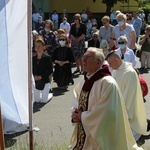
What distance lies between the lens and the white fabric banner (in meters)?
5.02

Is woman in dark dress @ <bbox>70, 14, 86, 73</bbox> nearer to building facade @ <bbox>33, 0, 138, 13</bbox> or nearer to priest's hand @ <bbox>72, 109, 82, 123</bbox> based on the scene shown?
priest's hand @ <bbox>72, 109, 82, 123</bbox>

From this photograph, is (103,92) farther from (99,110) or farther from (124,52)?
(124,52)

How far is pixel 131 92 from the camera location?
636cm

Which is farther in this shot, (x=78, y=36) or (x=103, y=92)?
(x=78, y=36)

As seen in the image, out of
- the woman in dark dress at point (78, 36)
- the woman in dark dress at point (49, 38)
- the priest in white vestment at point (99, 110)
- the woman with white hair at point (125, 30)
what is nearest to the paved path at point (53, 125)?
the priest in white vestment at point (99, 110)

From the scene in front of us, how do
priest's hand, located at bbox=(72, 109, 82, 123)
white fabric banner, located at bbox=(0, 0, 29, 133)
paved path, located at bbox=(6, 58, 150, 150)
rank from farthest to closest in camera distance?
paved path, located at bbox=(6, 58, 150, 150) < white fabric banner, located at bbox=(0, 0, 29, 133) < priest's hand, located at bbox=(72, 109, 82, 123)

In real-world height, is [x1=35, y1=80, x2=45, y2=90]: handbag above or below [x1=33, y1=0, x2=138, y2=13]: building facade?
below

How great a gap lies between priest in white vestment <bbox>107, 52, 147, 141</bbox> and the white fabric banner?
4.71 feet

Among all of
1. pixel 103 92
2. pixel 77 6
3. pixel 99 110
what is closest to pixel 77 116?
pixel 99 110

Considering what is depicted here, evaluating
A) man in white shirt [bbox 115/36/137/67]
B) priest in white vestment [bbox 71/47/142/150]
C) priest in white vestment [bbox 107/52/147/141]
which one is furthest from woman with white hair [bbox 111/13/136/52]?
priest in white vestment [bbox 71/47/142/150]

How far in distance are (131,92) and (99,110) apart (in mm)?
2107

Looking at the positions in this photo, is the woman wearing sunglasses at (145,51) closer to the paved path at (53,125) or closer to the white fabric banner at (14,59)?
the paved path at (53,125)

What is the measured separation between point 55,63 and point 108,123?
6.47 meters

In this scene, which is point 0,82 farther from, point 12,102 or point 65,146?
point 65,146
